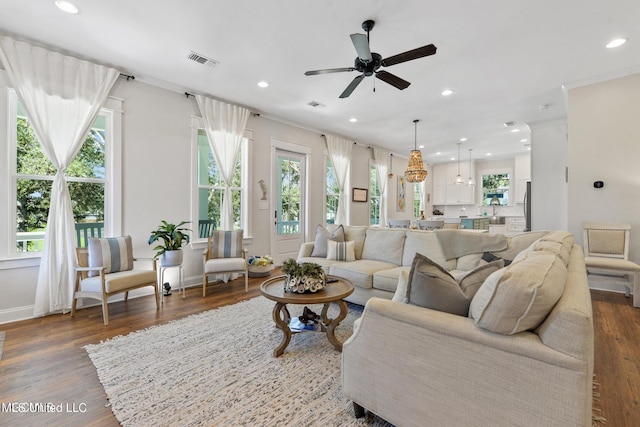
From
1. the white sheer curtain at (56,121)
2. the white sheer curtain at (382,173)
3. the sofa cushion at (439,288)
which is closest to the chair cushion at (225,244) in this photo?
the white sheer curtain at (56,121)

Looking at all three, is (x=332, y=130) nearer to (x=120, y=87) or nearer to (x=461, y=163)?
(x=120, y=87)

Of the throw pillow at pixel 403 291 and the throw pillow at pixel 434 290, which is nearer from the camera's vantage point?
the throw pillow at pixel 434 290

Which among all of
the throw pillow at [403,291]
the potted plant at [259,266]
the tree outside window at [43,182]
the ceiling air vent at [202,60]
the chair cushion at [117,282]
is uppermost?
the ceiling air vent at [202,60]

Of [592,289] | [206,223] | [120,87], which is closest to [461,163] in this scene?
[592,289]

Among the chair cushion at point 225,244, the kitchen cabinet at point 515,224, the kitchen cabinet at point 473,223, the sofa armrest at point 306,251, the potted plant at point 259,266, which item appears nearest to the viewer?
the sofa armrest at point 306,251

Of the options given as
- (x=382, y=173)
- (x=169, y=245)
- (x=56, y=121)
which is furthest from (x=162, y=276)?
(x=382, y=173)

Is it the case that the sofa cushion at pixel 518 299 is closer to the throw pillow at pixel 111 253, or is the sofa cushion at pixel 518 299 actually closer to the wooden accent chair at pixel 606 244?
the wooden accent chair at pixel 606 244

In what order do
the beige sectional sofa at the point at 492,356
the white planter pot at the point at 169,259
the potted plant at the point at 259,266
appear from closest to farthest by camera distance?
the beige sectional sofa at the point at 492,356, the white planter pot at the point at 169,259, the potted plant at the point at 259,266

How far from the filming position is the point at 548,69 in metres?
3.53

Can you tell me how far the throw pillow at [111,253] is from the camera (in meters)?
3.10

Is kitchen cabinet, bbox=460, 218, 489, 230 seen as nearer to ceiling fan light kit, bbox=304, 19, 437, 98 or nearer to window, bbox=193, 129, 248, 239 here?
ceiling fan light kit, bbox=304, 19, 437, 98

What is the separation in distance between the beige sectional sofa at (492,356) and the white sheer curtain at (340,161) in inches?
209

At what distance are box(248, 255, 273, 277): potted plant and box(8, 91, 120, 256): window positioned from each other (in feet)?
6.40

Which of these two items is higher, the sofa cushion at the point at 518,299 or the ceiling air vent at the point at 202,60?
the ceiling air vent at the point at 202,60
